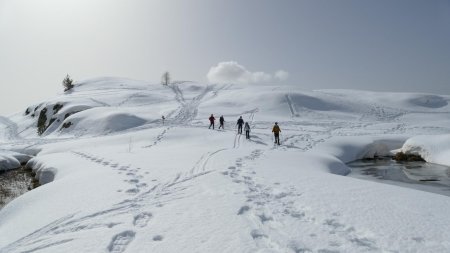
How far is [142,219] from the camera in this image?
391 inches

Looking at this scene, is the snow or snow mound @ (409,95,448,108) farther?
snow mound @ (409,95,448,108)

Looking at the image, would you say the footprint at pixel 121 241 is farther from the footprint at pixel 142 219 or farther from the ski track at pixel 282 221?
the ski track at pixel 282 221

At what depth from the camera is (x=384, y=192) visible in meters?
12.1

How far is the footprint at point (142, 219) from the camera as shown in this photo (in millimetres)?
9469

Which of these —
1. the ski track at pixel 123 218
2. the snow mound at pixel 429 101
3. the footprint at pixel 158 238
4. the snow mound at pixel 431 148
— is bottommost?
the snow mound at pixel 431 148

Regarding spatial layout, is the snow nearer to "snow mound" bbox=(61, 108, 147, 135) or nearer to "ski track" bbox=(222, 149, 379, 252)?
"ski track" bbox=(222, 149, 379, 252)

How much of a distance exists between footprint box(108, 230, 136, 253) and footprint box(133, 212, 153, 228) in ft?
1.93

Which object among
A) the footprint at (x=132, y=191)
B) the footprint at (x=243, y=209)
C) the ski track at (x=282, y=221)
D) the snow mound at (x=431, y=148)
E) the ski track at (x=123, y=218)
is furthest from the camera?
the snow mound at (x=431, y=148)

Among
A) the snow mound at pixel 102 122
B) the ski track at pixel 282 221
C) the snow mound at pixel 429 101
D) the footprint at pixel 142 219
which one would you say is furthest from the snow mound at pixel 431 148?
the snow mound at pixel 429 101

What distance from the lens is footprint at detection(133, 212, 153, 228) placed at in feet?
31.1

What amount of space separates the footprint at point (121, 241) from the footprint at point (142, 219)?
1.93 feet

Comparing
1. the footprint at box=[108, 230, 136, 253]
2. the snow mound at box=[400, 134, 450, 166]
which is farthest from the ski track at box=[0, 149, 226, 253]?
the snow mound at box=[400, 134, 450, 166]

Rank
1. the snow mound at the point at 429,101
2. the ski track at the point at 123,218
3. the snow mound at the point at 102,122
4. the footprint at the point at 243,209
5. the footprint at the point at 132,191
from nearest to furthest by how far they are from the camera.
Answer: the ski track at the point at 123,218
the footprint at the point at 243,209
the footprint at the point at 132,191
the snow mound at the point at 102,122
the snow mound at the point at 429,101

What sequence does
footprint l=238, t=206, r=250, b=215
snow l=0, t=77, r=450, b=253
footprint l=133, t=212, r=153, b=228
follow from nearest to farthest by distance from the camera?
snow l=0, t=77, r=450, b=253
footprint l=133, t=212, r=153, b=228
footprint l=238, t=206, r=250, b=215
